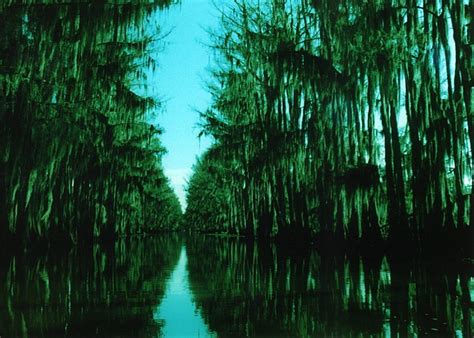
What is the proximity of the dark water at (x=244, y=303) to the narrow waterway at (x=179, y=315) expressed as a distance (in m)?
0.01

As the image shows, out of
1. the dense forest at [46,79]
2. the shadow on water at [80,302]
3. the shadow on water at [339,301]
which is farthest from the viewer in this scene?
the dense forest at [46,79]

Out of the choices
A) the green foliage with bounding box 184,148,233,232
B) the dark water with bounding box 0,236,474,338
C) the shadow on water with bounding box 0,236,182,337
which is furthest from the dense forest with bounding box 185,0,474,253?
the green foliage with bounding box 184,148,233,232

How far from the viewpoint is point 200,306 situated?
6895 millimetres

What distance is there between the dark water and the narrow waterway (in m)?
0.01

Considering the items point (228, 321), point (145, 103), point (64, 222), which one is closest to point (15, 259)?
point (64, 222)

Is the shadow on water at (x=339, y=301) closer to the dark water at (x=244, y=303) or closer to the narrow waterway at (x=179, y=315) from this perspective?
the dark water at (x=244, y=303)

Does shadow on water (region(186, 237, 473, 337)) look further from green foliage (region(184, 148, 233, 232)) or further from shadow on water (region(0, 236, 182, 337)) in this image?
green foliage (region(184, 148, 233, 232))

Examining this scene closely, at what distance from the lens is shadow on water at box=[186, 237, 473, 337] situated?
5250 millimetres

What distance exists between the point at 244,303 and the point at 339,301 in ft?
3.95

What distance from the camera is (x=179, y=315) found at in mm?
6242

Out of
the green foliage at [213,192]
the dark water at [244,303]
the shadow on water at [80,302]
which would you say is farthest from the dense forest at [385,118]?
the green foliage at [213,192]

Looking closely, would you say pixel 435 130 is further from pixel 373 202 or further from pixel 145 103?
pixel 145 103

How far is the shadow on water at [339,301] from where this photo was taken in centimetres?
525

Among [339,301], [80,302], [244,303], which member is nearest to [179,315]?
[244,303]
